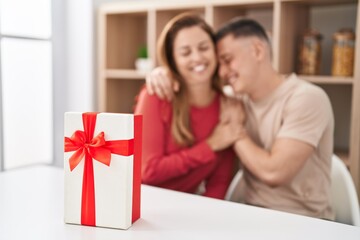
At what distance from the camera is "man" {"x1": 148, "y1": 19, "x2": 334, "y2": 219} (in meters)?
1.70

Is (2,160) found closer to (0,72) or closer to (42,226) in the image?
(0,72)

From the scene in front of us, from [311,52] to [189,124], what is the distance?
36.7 inches

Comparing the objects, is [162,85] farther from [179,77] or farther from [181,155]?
[181,155]

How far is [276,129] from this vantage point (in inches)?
70.1

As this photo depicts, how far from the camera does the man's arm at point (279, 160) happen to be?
1682 millimetres

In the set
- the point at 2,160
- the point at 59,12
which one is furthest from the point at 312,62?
the point at 2,160

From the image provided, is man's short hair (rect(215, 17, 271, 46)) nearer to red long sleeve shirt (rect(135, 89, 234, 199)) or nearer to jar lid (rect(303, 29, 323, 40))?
red long sleeve shirt (rect(135, 89, 234, 199))

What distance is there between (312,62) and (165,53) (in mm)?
914

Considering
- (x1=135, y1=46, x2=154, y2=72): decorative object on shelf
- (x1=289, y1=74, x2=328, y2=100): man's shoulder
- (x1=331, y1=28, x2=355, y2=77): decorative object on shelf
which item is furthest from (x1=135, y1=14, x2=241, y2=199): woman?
(x1=135, y1=46, x2=154, y2=72): decorative object on shelf

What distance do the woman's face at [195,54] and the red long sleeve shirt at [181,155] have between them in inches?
5.4

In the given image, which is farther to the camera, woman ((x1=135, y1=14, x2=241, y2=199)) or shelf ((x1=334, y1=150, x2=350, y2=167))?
shelf ((x1=334, y1=150, x2=350, y2=167))

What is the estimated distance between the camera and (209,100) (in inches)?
77.2

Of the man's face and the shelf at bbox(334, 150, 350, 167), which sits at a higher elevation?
the man's face

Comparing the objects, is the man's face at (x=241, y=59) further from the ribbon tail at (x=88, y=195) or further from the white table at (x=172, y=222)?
the ribbon tail at (x=88, y=195)
